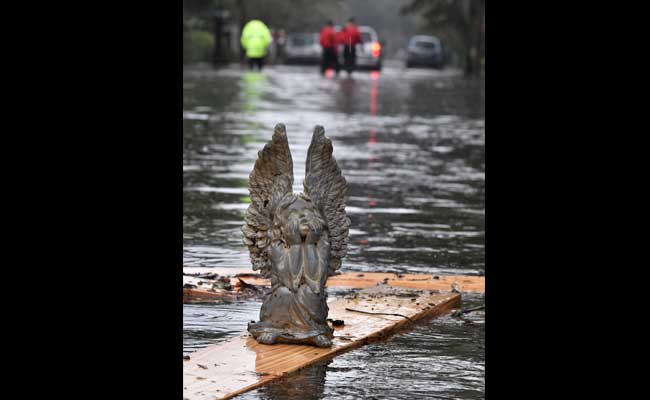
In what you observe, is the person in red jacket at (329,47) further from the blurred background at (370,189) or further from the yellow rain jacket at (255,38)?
the yellow rain jacket at (255,38)

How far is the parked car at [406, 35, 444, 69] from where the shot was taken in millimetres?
62531

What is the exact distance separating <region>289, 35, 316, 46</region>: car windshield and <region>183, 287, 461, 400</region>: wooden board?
50.5 meters

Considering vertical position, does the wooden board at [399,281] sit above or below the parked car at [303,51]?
below

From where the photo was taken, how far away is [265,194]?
8.87 meters

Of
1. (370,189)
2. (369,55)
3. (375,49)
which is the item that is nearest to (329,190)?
(370,189)

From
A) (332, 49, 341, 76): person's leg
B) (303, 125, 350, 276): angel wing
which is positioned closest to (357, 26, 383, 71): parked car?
(332, 49, 341, 76): person's leg

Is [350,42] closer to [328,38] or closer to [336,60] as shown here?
[336,60]

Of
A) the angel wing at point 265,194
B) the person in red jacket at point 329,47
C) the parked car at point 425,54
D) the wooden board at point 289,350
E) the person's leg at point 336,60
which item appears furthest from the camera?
the parked car at point 425,54

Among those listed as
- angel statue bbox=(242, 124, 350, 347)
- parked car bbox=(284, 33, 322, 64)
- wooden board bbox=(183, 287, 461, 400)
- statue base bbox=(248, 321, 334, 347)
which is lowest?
wooden board bbox=(183, 287, 461, 400)

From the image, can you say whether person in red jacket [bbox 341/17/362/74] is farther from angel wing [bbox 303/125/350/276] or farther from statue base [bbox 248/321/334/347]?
statue base [bbox 248/321/334/347]

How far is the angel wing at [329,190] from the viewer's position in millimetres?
8758

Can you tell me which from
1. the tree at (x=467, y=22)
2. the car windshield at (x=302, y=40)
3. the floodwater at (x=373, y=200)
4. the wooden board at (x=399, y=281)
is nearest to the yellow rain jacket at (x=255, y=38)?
the floodwater at (x=373, y=200)

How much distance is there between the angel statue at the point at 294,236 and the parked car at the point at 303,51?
2025 inches
